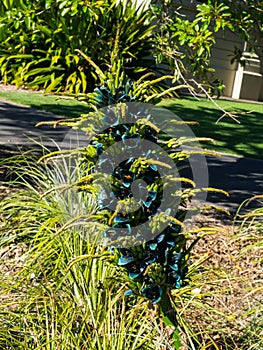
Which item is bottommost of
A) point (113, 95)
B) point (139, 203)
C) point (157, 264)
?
point (157, 264)

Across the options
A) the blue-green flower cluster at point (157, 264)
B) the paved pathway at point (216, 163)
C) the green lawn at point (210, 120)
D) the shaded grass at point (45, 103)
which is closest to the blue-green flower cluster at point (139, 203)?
the blue-green flower cluster at point (157, 264)

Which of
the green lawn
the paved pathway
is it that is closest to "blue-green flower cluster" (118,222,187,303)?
the paved pathway

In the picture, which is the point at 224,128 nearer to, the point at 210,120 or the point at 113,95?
the point at 210,120


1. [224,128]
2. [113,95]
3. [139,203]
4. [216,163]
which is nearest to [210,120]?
[224,128]

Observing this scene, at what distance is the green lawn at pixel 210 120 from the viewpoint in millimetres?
11242

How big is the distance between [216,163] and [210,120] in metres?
3.81

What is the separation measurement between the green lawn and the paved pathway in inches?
23.5

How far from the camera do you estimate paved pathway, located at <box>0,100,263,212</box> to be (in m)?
7.90

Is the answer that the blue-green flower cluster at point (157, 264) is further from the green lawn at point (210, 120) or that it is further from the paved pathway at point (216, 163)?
the green lawn at point (210, 120)

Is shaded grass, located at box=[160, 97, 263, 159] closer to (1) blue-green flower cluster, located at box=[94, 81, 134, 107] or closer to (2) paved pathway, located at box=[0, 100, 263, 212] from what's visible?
(2) paved pathway, located at box=[0, 100, 263, 212]

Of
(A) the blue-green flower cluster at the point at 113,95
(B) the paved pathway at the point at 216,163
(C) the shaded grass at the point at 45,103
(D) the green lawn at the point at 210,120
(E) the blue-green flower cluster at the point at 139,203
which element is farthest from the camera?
(C) the shaded grass at the point at 45,103

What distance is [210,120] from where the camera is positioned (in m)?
13.5

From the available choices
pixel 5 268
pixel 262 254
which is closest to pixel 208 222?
pixel 262 254

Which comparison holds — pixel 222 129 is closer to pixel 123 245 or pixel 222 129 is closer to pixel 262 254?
pixel 262 254
